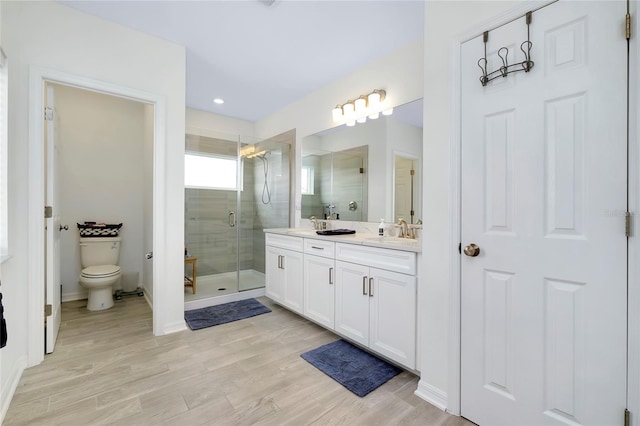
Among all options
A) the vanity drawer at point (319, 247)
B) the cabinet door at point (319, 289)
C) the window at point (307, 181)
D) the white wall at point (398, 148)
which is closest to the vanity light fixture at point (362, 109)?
the white wall at point (398, 148)

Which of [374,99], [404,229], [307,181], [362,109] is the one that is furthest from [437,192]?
[307,181]

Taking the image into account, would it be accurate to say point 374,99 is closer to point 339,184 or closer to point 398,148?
point 398,148

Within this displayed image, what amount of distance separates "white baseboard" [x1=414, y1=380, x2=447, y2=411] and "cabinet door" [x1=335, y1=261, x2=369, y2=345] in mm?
497

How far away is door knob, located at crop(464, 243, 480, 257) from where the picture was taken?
58.1 inches

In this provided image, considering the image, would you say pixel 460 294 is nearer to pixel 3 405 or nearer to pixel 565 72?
pixel 565 72

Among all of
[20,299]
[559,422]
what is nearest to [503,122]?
[559,422]

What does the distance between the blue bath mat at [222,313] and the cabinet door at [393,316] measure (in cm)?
151

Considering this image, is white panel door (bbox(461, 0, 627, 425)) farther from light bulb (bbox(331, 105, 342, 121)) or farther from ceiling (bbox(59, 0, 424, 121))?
light bulb (bbox(331, 105, 342, 121))

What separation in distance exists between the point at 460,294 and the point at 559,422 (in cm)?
65

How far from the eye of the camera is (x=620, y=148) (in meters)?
1.10

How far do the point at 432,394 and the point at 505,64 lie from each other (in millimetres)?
1879

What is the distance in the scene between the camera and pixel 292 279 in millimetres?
2930

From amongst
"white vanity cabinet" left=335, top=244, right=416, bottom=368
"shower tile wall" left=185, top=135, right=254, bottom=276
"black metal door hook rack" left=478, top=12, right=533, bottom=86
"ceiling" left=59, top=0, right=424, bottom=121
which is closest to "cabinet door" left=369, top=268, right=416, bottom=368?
"white vanity cabinet" left=335, top=244, right=416, bottom=368

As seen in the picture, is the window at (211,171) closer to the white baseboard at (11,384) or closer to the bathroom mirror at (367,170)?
the bathroom mirror at (367,170)
